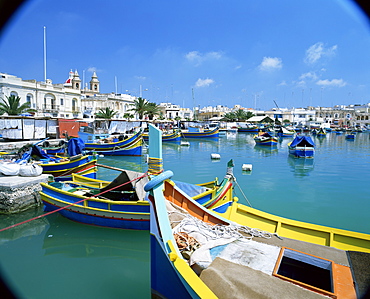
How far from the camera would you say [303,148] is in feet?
82.0

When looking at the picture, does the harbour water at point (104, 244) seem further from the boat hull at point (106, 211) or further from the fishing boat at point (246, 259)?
the fishing boat at point (246, 259)

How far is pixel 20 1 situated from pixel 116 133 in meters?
35.7

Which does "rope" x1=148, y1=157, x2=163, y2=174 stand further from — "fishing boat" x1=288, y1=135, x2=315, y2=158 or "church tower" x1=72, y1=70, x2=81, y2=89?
"church tower" x1=72, y1=70, x2=81, y2=89

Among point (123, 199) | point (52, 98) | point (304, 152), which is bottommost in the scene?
point (123, 199)

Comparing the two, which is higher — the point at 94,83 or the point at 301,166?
the point at 94,83

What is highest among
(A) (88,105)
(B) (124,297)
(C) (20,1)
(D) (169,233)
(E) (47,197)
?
(A) (88,105)

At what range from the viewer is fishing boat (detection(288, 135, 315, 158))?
2503 cm

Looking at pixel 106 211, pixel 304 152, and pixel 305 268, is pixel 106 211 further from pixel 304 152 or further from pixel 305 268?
pixel 304 152

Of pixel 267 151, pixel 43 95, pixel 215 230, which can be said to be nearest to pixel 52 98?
pixel 43 95

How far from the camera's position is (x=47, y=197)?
9.03 meters

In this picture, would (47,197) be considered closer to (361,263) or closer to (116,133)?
(361,263)

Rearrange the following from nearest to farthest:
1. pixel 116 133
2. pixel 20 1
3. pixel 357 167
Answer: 1. pixel 20 1
2. pixel 357 167
3. pixel 116 133

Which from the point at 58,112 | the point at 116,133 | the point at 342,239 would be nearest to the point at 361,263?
the point at 342,239

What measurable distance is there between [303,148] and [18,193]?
24.4m
